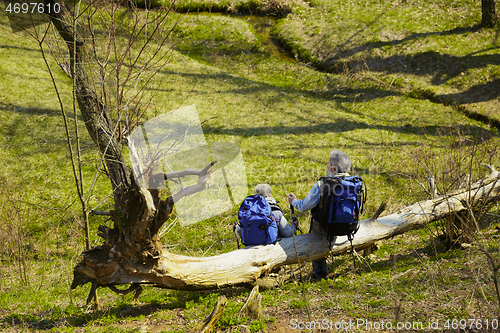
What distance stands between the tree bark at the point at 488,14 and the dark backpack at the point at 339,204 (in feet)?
69.8

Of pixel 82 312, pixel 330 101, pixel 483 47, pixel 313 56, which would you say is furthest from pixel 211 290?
pixel 483 47

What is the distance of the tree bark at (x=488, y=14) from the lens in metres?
20.7

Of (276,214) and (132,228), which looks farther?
(276,214)

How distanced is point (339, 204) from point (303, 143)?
8.71 metres

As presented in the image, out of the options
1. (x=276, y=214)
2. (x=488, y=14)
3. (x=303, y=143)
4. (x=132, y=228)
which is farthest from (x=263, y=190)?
(x=488, y=14)

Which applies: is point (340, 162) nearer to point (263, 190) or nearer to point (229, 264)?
point (263, 190)

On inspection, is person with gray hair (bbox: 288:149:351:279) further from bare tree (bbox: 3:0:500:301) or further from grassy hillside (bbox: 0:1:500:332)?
grassy hillside (bbox: 0:1:500:332)

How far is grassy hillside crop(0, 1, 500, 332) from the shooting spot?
5.80 metres

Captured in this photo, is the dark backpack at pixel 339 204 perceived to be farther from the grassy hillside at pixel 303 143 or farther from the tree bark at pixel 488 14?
the tree bark at pixel 488 14

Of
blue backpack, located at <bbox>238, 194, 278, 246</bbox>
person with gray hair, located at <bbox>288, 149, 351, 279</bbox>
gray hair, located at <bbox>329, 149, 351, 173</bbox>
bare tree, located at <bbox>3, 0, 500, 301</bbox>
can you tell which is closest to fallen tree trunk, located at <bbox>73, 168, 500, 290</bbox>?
bare tree, located at <bbox>3, 0, 500, 301</bbox>

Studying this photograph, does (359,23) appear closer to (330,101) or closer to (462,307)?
(330,101)

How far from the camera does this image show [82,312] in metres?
6.02

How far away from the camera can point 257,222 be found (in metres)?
6.63

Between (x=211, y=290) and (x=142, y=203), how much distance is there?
2.29 m
